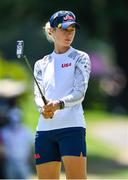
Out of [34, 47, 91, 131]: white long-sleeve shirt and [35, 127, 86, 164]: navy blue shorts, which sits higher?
[34, 47, 91, 131]: white long-sleeve shirt

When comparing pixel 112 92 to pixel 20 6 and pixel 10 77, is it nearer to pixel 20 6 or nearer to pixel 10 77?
pixel 20 6

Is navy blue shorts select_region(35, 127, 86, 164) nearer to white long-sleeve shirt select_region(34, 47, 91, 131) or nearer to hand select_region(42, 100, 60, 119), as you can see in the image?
white long-sleeve shirt select_region(34, 47, 91, 131)

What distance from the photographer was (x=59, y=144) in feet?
21.1

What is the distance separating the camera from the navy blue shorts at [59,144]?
630 cm

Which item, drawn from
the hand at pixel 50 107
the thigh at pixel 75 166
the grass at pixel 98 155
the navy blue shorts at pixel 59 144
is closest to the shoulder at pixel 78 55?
the hand at pixel 50 107

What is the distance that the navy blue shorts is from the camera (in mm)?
6305

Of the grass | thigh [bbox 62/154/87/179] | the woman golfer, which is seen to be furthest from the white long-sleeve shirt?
the grass

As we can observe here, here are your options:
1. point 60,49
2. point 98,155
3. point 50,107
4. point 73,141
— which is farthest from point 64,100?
point 98,155

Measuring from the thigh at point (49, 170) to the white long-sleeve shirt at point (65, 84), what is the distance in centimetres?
24

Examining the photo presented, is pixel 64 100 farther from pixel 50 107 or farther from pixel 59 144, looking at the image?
pixel 59 144

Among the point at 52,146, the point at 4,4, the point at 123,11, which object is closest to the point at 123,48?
the point at 123,11

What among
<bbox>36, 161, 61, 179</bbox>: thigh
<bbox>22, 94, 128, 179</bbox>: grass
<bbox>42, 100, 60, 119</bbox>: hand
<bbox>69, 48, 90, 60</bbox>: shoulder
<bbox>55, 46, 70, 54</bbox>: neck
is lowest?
<bbox>22, 94, 128, 179</bbox>: grass

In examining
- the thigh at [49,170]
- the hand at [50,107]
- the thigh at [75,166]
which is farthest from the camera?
the thigh at [49,170]

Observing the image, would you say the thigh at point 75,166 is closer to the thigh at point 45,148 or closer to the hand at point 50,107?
the thigh at point 45,148
